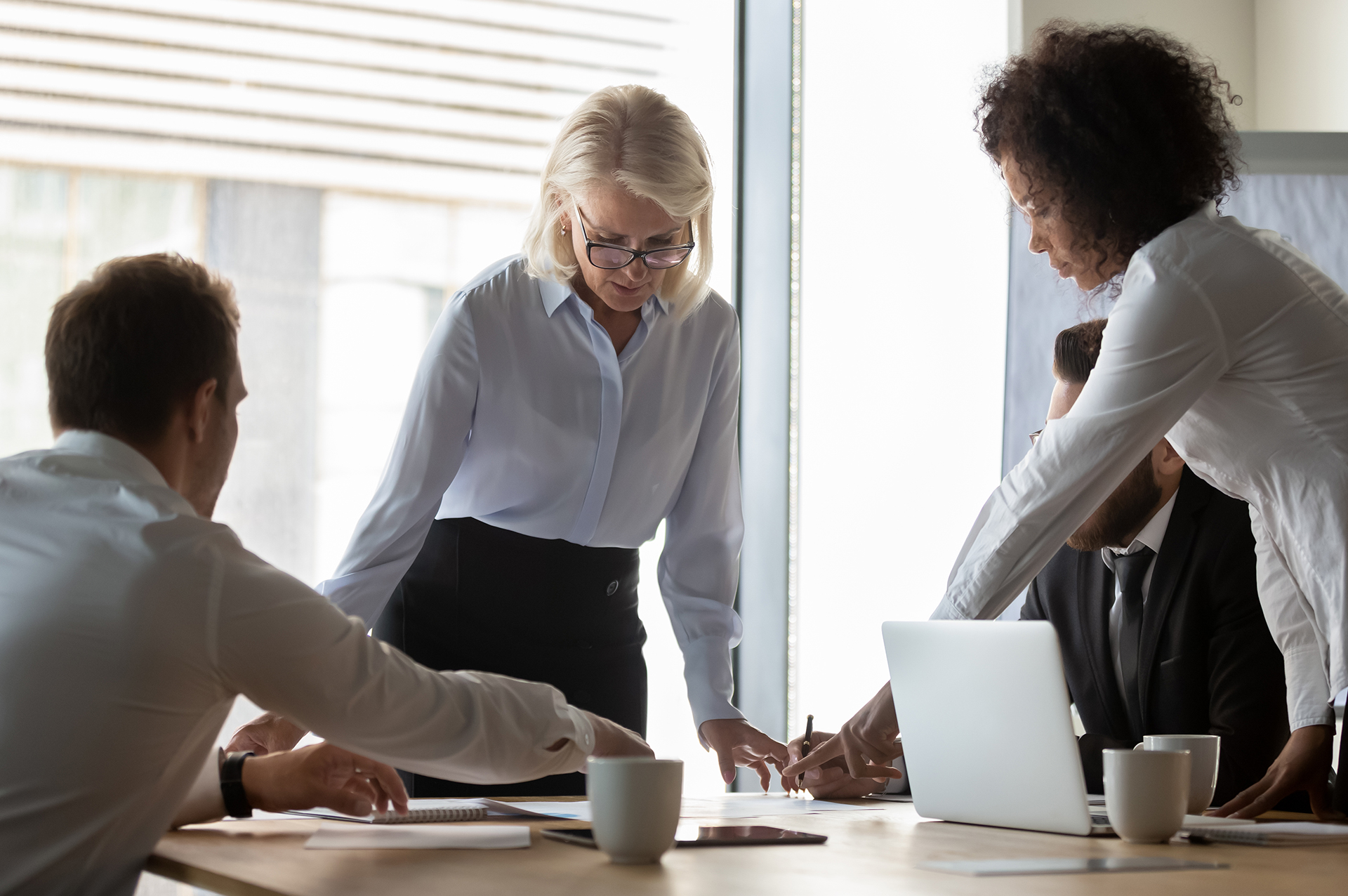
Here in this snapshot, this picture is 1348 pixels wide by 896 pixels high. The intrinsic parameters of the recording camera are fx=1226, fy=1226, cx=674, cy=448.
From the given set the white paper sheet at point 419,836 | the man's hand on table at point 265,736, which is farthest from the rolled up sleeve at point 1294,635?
the man's hand on table at point 265,736

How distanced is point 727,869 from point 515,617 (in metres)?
1.03

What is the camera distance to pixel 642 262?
2023mm

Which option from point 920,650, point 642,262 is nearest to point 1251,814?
point 920,650

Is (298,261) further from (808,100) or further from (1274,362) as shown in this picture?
(1274,362)

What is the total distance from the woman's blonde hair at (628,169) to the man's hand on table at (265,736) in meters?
0.87

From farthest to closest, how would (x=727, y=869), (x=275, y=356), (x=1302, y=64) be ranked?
(x=1302, y=64), (x=275, y=356), (x=727, y=869)

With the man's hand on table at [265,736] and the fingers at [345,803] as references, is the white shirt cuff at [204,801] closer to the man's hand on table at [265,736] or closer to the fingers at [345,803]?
the fingers at [345,803]

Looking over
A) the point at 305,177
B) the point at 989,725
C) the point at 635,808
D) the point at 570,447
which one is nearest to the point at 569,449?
the point at 570,447

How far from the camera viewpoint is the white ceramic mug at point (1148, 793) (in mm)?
1197

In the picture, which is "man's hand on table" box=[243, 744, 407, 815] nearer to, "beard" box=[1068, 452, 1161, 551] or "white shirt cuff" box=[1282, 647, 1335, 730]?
"white shirt cuff" box=[1282, 647, 1335, 730]

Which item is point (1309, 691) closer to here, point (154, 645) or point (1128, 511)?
point (1128, 511)

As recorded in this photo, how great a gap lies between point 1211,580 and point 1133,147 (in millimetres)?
941

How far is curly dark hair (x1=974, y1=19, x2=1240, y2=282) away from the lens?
5.56ft

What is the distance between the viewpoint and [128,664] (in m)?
1.05
